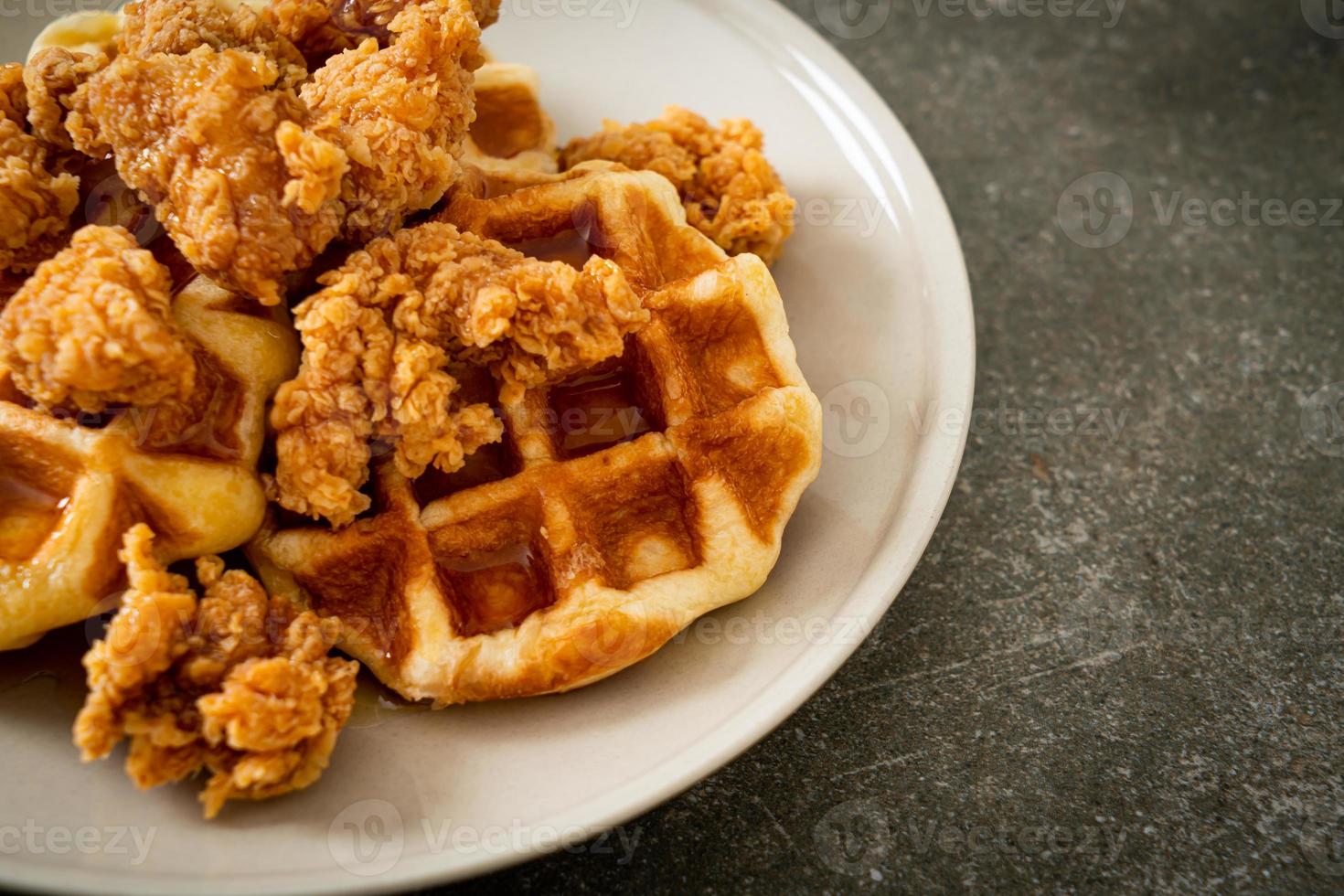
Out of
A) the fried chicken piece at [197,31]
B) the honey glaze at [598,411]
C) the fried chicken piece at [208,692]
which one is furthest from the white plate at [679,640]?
the fried chicken piece at [197,31]

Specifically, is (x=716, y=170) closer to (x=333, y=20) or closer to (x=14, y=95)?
(x=333, y=20)

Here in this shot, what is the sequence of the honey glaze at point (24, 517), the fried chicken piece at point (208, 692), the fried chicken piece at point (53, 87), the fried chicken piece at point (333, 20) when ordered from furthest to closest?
the fried chicken piece at point (333, 20)
the fried chicken piece at point (53, 87)
the honey glaze at point (24, 517)
the fried chicken piece at point (208, 692)

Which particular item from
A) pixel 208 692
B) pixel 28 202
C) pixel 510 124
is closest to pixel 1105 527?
pixel 510 124

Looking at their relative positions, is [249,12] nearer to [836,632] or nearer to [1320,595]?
[836,632]

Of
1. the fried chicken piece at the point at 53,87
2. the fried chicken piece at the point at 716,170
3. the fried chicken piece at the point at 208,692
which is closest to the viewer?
the fried chicken piece at the point at 208,692

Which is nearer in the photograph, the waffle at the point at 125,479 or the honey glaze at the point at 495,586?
the waffle at the point at 125,479

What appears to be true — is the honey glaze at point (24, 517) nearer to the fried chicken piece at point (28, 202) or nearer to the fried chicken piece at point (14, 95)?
the fried chicken piece at point (28, 202)

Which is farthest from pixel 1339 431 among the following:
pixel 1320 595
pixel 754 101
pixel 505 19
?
pixel 505 19
